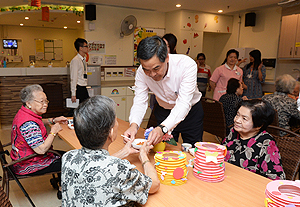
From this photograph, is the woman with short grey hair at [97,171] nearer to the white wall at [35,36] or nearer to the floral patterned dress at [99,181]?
the floral patterned dress at [99,181]

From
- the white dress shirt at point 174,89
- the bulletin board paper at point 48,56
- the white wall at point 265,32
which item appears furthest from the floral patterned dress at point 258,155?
the bulletin board paper at point 48,56

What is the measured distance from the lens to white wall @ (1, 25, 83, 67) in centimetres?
1081

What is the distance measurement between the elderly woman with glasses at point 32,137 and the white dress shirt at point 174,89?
2.64ft

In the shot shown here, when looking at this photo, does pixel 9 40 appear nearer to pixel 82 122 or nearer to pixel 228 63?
pixel 228 63

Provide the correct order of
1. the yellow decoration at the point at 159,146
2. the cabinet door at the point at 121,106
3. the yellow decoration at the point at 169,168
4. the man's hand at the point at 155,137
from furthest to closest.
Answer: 1. the cabinet door at the point at 121,106
2. the yellow decoration at the point at 159,146
3. the man's hand at the point at 155,137
4. the yellow decoration at the point at 169,168

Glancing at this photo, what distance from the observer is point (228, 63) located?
4465 millimetres

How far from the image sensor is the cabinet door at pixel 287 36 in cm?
546

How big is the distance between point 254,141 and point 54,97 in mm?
4750

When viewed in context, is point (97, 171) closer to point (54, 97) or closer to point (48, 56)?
point (54, 97)

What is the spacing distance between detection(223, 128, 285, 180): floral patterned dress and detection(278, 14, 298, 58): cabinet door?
182 inches

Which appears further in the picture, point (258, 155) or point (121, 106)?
point (121, 106)

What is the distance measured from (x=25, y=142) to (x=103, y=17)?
428cm

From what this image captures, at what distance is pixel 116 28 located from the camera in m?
5.91

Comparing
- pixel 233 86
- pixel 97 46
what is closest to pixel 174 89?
pixel 233 86
